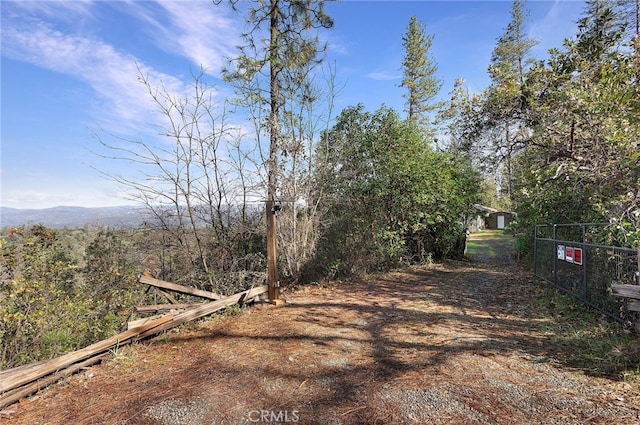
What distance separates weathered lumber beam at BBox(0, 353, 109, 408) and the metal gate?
6221 mm

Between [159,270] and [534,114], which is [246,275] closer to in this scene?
[159,270]

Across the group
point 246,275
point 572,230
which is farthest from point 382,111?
point 246,275

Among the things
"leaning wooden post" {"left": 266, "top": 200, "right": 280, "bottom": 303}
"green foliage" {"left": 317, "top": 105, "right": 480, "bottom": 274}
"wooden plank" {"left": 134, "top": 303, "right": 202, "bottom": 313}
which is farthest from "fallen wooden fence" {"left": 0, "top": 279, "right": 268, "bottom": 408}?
"green foliage" {"left": 317, "top": 105, "right": 480, "bottom": 274}

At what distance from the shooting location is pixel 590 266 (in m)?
4.85

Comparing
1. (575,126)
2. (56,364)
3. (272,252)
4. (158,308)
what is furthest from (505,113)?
(56,364)

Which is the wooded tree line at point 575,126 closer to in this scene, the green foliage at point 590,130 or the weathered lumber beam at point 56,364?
the green foliage at point 590,130

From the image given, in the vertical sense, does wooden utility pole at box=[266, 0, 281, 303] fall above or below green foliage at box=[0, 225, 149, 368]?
above

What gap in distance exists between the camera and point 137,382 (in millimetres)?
3002

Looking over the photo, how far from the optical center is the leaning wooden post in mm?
5430

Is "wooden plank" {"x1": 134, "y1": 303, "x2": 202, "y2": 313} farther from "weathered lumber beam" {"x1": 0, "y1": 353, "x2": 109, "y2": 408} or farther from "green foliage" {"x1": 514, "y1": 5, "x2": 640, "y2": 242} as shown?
"green foliage" {"x1": 514, "y1": 5, "x2": 640, "y2": 242}

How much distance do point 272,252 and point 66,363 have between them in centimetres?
306

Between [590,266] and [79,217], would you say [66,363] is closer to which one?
[79,217]

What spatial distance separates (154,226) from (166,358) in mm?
3001

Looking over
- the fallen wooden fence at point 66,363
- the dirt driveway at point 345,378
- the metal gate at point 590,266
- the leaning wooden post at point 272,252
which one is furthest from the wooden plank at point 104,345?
the metal gate at point 590,266
